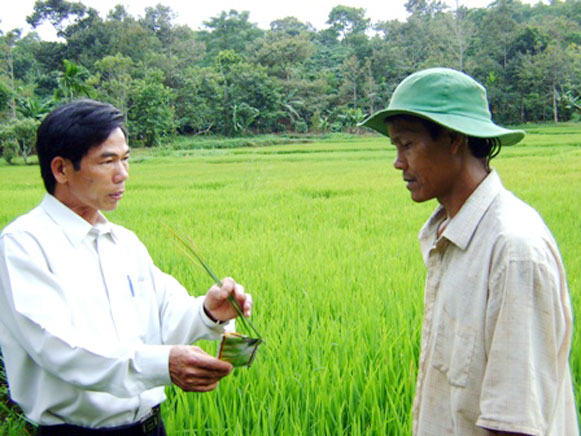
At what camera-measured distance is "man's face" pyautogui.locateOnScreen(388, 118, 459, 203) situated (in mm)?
1172

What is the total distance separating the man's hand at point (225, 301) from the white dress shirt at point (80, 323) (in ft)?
0.10

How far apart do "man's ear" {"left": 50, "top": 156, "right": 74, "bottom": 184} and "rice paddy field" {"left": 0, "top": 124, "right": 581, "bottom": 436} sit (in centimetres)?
48

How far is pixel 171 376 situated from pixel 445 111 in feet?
2.74

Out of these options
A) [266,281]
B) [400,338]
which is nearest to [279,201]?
[266,281]

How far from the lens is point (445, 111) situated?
1119 mm

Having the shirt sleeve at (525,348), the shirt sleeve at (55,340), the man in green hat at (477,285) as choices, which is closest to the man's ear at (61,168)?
the shirt sleeve at (55,340)

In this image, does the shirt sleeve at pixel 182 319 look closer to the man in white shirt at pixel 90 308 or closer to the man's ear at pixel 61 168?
the man in white shirt at pixel 90 308

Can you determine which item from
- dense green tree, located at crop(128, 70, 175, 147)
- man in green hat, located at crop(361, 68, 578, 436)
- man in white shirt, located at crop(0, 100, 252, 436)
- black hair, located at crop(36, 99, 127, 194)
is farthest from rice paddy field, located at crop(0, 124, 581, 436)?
dense green tree, located at crop(128, 70, 175, 147)

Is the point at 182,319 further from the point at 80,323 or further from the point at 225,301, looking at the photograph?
the point at 80,323

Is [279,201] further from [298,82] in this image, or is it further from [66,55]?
[66,55]

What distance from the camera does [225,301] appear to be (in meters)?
1.46

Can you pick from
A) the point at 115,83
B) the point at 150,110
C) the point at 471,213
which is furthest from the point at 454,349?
the point at 115,83

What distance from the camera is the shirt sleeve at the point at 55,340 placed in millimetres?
1133

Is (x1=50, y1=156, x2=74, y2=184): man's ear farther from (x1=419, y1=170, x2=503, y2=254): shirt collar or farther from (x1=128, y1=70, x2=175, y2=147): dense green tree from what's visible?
(x1=128, y1=70, x2=175, y2=147): dense green tree
